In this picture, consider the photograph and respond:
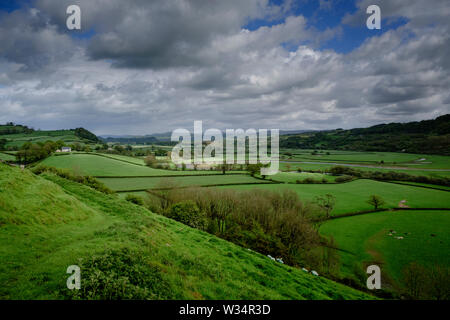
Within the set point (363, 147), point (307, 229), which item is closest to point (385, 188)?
point (307, 229)

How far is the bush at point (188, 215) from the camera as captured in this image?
103 feet

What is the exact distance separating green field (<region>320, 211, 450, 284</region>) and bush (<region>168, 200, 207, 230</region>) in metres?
21.9

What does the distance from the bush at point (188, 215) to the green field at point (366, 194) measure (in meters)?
33.2

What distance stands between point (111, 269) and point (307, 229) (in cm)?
3108

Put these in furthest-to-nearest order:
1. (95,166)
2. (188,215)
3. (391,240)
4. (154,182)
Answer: (95,166)
(154,182)
(391,240)
(188,215)

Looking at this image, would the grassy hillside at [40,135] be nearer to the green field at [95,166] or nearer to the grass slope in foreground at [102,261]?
the green field at [95,166]

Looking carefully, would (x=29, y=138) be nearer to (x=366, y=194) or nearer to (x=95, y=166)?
(x=95, y=166)

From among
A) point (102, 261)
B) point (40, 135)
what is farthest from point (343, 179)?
point (40, 135)

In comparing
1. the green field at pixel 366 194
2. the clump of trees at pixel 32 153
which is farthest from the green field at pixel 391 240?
the clump of trees at pixel 32 153

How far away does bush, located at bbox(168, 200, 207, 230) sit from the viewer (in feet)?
103

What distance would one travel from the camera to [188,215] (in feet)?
105

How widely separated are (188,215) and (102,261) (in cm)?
2286

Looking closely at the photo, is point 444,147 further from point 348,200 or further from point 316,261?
point 316,261
